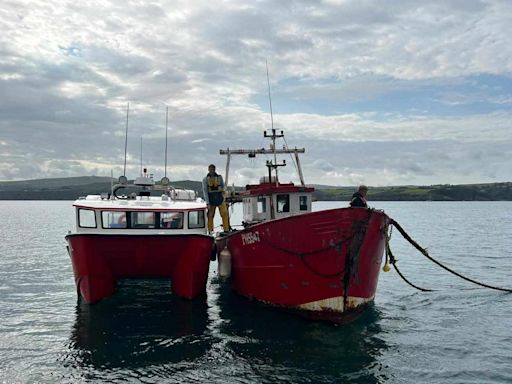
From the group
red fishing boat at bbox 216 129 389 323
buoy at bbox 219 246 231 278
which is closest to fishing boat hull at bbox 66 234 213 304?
buoy at bbox 219 246 231 278

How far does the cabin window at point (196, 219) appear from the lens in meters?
17.5

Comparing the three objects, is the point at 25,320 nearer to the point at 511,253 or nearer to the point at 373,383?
the point at 373,383

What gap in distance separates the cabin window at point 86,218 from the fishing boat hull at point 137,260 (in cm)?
Result: 68

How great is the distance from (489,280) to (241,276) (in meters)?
13.6

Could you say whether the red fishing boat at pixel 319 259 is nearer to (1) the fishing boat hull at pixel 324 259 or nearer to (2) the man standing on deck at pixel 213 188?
(1) the fishing boat hull at pixel 324 259

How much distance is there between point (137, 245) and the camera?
16.3 m

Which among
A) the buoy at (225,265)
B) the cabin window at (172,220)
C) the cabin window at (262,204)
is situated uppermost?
the cabin window at (262,204)

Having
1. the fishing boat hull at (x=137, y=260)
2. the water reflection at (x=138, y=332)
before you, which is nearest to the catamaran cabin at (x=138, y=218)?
the fishing boat hull at (x=137, y=260)

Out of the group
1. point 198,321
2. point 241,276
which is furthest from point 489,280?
point 198,321

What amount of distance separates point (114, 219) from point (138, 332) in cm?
433

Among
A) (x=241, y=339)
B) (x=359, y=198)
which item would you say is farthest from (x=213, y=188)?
(x=241, y=339)

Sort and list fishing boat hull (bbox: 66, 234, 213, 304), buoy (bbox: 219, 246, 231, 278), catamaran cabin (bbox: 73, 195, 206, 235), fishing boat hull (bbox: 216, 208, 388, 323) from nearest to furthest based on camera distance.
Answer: fishing boat hull (bbox: 216, 208, 388, 323), fishing boat hull (bbox: 66, 234, 213, 304), catamaran cabin (bbox: 73, 195, 206, 235), buoy (bbox: 219, 246, 231, 278)

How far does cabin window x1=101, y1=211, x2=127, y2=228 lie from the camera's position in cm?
1691

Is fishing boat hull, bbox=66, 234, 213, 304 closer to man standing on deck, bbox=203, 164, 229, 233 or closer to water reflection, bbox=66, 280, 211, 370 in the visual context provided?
water reflection, bbox=66, 280, 211, 370
